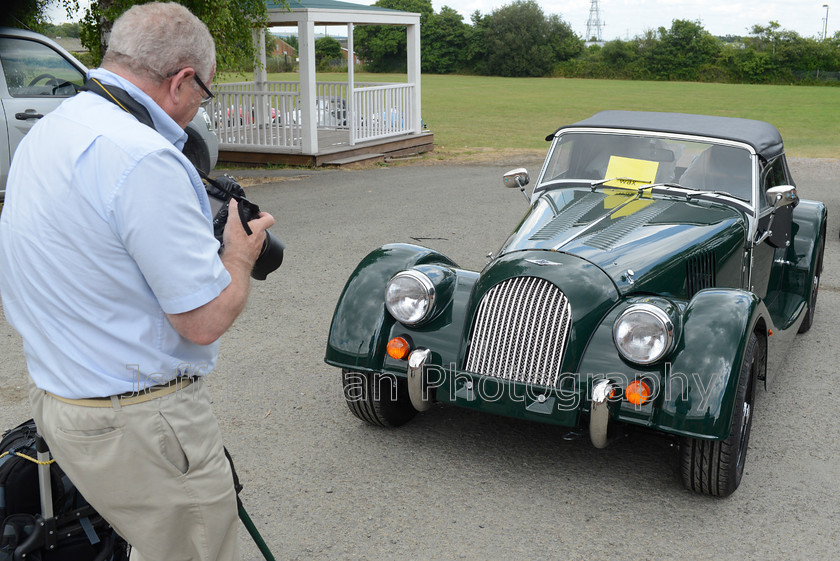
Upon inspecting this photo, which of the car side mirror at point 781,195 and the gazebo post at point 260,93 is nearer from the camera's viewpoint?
the car side mirror at point 781,195

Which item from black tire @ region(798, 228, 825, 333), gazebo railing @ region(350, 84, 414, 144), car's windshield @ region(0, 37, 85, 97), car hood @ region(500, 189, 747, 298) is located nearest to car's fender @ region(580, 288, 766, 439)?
car hood @ region(500, 189, 747, 298)

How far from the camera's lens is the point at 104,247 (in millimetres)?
1849

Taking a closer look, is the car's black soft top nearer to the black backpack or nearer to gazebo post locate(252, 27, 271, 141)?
the black backpack

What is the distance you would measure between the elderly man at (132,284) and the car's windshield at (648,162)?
361 cm

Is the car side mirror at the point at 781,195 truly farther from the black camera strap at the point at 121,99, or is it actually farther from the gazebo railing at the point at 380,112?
the gazebo railing at the point at 380,112

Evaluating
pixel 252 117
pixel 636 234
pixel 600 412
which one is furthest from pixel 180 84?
pixel 252 117

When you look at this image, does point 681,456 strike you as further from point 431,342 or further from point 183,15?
point 183,15

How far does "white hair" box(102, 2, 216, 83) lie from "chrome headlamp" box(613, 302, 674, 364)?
2.31 meters

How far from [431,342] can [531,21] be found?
75658mm

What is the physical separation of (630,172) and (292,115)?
10.7m

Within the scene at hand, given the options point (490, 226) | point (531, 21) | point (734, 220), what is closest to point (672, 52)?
point (531, 21)

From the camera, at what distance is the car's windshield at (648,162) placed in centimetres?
505

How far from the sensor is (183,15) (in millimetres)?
1946

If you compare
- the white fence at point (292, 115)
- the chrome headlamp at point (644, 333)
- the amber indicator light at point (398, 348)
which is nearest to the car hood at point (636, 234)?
the chrome headlamp at point (644, 333)
